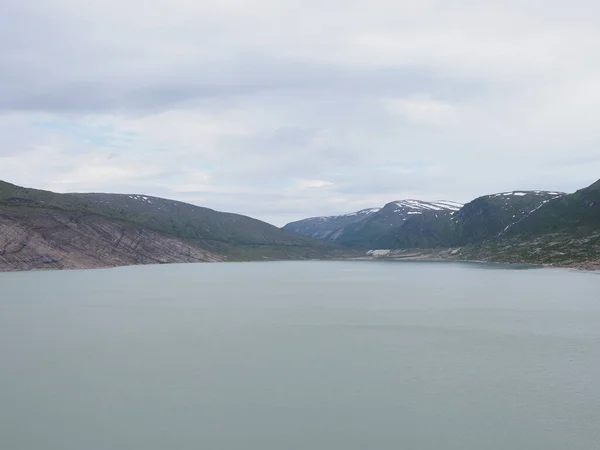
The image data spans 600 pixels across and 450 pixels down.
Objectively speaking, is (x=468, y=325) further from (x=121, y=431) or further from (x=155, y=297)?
(x=155, y=297)

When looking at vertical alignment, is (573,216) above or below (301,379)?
above

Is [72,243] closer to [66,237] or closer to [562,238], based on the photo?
[66,237]

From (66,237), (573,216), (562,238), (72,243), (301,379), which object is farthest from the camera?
(573,216)

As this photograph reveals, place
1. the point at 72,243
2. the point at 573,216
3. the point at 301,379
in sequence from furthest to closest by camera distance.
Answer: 1. the point at 573,216
2. the point at 72,243
3. the point at 301,379

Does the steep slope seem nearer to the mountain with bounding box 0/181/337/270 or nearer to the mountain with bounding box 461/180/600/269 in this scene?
the mountain with bounding box 461/180/600/269

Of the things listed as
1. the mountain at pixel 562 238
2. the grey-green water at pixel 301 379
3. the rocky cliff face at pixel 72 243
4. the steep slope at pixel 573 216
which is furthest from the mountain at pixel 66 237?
the steep slope at pixel 573 216

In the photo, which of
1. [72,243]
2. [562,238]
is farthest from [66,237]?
[562,238]
